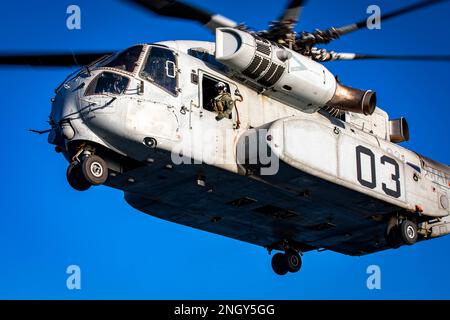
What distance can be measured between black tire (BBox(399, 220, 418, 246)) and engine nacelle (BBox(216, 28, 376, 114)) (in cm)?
309

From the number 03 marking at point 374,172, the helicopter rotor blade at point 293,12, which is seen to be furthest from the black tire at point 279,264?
the helicopter rotor blade at point 293,12

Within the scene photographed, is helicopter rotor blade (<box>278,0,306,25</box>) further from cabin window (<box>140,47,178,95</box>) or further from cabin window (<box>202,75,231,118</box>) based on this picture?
cabin window (<box>140,47,178,95</box>)

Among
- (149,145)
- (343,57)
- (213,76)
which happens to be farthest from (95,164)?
(343,57)

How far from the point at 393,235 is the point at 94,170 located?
27.3 ft

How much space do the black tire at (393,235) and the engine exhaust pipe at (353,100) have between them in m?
3.04

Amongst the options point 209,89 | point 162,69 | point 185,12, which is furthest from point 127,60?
point 209,89

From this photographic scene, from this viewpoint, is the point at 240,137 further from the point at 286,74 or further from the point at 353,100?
the point at 353,100

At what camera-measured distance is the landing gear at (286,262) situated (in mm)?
25359

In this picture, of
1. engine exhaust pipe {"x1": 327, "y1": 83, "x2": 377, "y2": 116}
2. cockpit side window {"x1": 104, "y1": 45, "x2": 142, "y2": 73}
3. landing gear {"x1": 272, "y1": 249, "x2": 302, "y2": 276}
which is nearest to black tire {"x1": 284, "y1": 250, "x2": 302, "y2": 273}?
landing gear {"x1": 272, "y1": 249, "x2": 302, "y2": 276}

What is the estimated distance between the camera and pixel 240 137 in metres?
20.4

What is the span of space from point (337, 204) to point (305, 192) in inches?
50.3

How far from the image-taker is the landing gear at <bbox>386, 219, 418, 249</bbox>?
22781 mm

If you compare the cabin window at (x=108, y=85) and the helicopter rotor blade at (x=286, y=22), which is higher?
the helicopter rotor blade at (x=286, y=22)

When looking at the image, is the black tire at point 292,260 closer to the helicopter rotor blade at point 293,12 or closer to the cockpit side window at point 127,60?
the helicopter rotor blade at point 293,12
